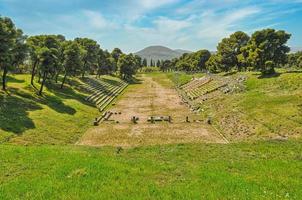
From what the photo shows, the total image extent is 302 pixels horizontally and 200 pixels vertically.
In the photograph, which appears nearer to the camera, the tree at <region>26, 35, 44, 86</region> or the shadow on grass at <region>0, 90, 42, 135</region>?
the shadow on grass at <region>0, 90, 42, 135</region>

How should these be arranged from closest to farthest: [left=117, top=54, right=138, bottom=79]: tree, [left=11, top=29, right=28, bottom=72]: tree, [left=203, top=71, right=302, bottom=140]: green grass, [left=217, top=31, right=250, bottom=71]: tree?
1. [left=203, top=71, right=302, bottom=140]: green grass
2. [left=11, top=29, right=28, bottom=72]: tree
3. [left=217, top=31, right=250, bottom=71]: tree
4. [left=117, top=54, right=138, bottom=79]: tree

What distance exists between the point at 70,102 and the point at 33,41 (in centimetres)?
1737

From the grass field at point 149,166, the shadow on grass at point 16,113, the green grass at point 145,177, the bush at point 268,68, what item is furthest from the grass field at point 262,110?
the shadow on grass at point 16,113

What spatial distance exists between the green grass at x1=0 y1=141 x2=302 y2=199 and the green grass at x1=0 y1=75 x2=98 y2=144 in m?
10.6

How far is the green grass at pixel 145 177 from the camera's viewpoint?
43.8 feet

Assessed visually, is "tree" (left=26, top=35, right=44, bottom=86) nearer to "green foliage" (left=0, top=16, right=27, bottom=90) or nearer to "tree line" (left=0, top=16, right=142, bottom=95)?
"tree line" (left=0, top=16, right=142, bottom=95)

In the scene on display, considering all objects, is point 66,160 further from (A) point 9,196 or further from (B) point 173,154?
(B) point 173,154

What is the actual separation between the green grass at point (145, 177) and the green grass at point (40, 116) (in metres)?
10.6

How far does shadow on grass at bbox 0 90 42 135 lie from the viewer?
108ft

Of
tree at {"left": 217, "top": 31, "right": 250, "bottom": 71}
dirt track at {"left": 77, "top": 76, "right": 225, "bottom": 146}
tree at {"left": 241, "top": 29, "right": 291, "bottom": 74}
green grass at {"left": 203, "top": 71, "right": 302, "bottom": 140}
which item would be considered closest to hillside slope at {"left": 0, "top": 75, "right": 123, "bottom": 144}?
dirt track at {"left": 77, "top": 76, "right": 225, "bottom": 146}

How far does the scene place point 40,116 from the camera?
4022cm

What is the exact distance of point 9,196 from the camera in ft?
42.2

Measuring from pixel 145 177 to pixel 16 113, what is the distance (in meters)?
28.5

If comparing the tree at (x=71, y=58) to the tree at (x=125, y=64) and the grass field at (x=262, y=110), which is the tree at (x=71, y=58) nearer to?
the grass field at (x=262, y=110)
